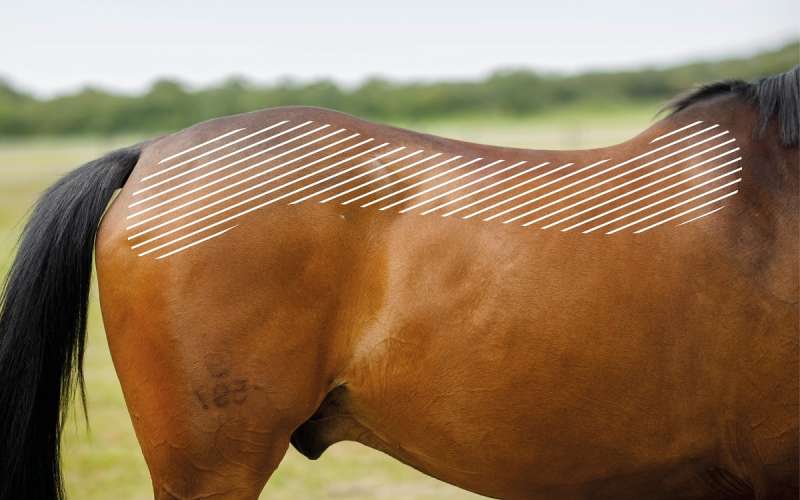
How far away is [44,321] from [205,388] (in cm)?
62

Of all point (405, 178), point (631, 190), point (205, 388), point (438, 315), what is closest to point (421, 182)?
point (405, 178)

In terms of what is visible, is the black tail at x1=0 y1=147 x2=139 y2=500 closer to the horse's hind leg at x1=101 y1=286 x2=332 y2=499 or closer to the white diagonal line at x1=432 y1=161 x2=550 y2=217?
the horse's hind leg at x1=101 y1=286 x2=332 y2=499

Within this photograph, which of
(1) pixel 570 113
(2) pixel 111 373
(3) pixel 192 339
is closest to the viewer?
(3) pixel 192 339

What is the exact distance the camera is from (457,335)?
2275mm

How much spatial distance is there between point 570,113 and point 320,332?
28.6 metres

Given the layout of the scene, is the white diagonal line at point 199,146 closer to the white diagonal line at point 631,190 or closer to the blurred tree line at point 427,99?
the white diagonal line at point 631,190

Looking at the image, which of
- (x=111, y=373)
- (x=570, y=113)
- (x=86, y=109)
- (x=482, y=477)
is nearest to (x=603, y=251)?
(x=482, y=477)

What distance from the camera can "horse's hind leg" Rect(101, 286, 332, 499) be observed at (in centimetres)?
228

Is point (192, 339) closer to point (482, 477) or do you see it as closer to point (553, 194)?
point (482, 477)

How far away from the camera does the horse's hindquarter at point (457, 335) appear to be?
2281 mm

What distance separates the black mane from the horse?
6.1 inches

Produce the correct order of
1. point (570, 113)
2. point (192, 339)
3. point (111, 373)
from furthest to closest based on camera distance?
point (570, 113)
point (111, 373)
point (192, 339)

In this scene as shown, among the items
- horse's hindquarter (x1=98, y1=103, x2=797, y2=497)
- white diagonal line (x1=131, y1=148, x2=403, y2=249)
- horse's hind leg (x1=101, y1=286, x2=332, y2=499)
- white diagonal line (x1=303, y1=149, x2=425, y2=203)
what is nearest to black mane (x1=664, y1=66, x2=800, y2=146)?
horse's hindquarter (x1=98, y1=103, x2=797, y2=497)

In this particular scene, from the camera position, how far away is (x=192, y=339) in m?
2.28
